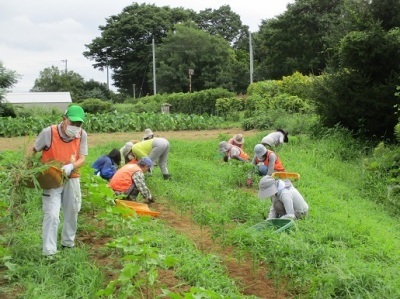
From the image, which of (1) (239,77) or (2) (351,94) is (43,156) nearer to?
(2) (351,94)

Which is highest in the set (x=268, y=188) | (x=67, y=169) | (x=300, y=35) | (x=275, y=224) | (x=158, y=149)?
(x=300, y=35)

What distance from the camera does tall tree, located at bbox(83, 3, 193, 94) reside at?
2103 inches

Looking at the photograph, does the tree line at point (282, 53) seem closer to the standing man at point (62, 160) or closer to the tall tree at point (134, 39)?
the tall tree at point (134, 39)

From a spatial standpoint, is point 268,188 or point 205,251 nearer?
point 205,251

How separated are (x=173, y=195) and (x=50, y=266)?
351 centimetres

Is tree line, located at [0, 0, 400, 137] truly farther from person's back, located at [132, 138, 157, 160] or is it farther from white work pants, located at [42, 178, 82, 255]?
white work pants, located at [42, 178, 82, 255]

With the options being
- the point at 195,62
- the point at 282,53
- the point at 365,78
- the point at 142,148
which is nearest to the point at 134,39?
the point at 195,62

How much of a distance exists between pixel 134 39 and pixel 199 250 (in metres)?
50.5

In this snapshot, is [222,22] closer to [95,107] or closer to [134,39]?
[134,39]

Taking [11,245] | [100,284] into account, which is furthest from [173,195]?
[100,284]

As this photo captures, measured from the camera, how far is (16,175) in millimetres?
4875

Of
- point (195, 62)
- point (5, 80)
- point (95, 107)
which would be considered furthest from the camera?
point (195, 62)

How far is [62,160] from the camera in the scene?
16.9 ft

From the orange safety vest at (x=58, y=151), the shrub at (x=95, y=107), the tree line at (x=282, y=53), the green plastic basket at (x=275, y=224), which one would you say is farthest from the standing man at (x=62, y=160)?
the shrub at (x=95, y=107)
